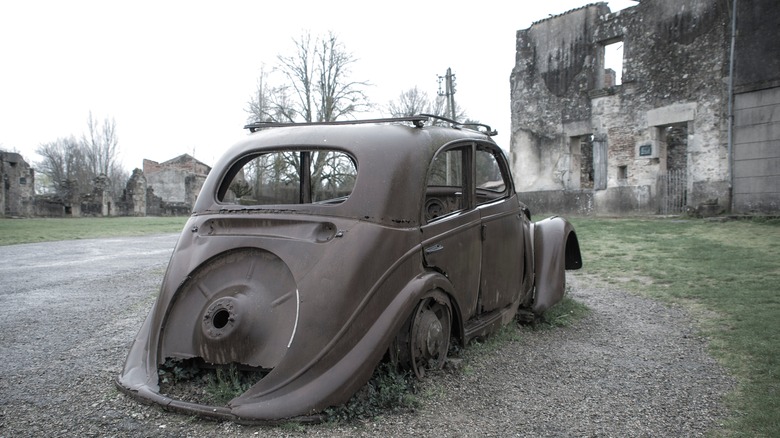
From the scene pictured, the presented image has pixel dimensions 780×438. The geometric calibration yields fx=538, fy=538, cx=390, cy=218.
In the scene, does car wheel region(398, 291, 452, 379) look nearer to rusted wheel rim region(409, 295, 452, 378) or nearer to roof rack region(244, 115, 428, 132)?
rusted wheel rim region(409, 295, 452, 378)

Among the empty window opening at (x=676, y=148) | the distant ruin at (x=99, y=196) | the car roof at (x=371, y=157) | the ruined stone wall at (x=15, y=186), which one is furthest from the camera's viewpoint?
the distant ruin at (x=99, y=196)

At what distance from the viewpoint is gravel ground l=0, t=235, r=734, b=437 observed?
8.75 feet

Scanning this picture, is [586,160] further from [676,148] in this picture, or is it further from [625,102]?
[625,102]

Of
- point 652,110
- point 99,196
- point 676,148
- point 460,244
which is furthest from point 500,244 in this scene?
point 99,196

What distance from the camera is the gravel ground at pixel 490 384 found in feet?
8.75

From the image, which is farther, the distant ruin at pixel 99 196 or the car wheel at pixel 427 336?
the distant ruin at pixel 99 196

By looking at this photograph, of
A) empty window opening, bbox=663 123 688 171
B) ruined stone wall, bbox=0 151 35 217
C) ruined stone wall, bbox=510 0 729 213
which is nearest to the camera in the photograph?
ruined stone wall, bbox=510 0 729 213

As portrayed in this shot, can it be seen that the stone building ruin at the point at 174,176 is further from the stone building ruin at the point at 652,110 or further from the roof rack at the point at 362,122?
the roof rack at the point at 362,122

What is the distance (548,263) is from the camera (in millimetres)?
4906

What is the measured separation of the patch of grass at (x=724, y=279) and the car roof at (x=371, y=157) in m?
2.10

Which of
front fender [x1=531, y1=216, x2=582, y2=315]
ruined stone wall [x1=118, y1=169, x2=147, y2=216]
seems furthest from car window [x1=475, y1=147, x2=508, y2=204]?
ruined stone wall [x1=118, y1=169, x2=147, y2=216]

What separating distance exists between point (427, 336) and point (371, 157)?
1125 mm

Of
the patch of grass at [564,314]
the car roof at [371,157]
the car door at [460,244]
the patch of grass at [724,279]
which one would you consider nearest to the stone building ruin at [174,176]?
the patch of grass at [724,279]

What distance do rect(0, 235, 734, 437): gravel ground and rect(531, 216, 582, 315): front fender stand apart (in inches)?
11.9
